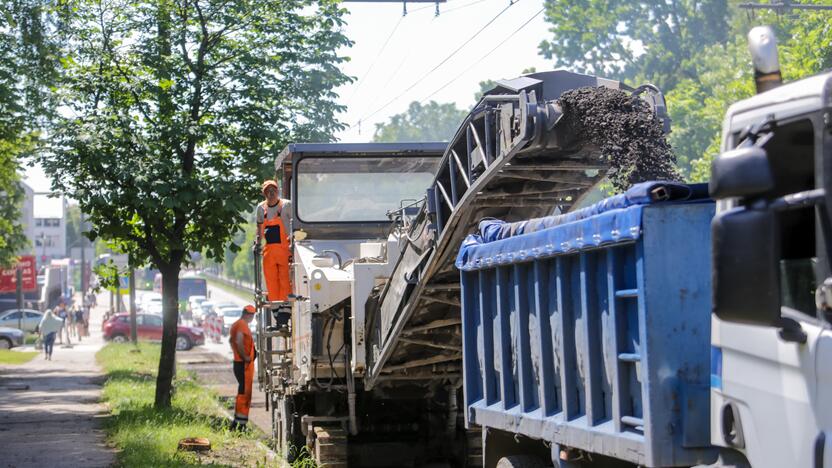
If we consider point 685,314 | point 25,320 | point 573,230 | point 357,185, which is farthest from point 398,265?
point 25,320

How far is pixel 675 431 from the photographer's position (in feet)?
16.5

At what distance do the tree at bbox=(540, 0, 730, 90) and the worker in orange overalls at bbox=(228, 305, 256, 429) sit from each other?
146 feet

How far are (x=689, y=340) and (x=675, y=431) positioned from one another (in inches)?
14.8

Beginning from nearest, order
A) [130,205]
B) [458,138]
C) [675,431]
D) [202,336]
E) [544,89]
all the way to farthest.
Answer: [675,431] < [544,89] < [458,138] < [130,205] < [202,336]

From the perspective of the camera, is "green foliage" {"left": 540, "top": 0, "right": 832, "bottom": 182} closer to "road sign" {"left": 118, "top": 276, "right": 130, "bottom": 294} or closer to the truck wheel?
"road sign" {"left": 118, "top": 276, "right": 130, "bottom": 294}

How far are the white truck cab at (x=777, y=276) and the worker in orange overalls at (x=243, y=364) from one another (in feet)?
37.8

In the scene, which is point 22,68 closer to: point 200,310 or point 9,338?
point 9,338

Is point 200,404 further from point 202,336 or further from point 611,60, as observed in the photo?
point 611,60

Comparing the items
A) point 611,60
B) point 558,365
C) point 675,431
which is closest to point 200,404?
point 558,365

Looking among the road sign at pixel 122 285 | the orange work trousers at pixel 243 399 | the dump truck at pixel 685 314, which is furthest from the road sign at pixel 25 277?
the dump truck at pixel 685 314

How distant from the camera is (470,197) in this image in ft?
29.8

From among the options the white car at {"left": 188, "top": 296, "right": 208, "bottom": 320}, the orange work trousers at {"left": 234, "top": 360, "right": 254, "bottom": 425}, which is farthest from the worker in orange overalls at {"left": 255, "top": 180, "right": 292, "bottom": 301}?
the white car at {"left": 188, "top": 296, "right": 208, "bottom": 320}

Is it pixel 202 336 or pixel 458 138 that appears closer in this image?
pixel 458 138

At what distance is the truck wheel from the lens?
6848 millimetres
